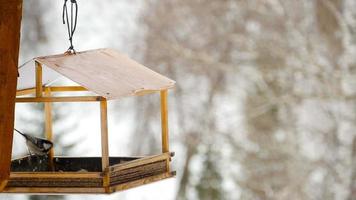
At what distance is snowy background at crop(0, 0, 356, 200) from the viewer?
8047 millimetres

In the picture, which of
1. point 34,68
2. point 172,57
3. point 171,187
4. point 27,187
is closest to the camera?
point 27,187

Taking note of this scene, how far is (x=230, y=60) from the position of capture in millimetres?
8586

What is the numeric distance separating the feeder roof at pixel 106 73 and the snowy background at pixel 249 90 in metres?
5.14

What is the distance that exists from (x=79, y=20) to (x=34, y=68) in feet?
17.3

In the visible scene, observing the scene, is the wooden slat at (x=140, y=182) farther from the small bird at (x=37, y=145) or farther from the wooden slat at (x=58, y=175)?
the small bird at (x=37, y=145)

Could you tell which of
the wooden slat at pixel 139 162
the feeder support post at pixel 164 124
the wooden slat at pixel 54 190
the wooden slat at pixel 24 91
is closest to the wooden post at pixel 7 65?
the wooden slat at pixel 54 190

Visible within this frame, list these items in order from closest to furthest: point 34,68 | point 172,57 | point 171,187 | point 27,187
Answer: point 27,187 < point 34,68 < point 171,187 < point 172,57

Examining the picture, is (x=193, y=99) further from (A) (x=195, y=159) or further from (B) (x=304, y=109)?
(B) (x=304, y=109)

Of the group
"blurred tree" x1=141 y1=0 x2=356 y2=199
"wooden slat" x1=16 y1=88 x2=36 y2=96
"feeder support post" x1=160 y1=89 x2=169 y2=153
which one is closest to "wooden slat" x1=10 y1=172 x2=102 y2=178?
"wooden slat" x1=16 y1=88 x2=36 y2=96

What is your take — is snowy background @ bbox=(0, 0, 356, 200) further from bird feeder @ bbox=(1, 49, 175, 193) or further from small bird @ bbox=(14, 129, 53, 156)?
A: small bird @ bbox=(14, 129, 53, 156)

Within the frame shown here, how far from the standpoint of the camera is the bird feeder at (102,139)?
233cm

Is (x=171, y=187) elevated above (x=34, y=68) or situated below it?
below

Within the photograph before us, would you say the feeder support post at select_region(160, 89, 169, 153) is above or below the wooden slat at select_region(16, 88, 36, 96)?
below

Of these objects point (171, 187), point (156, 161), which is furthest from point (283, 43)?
point (156, 161)
